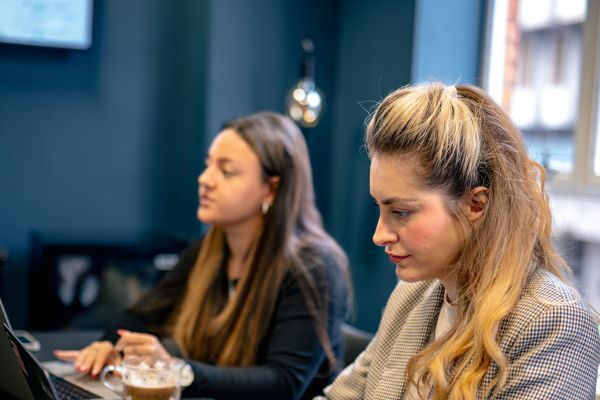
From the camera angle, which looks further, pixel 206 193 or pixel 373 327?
pixel 373 327

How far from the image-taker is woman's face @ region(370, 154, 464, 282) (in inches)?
49.6

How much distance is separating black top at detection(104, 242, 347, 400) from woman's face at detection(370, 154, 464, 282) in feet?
2.20

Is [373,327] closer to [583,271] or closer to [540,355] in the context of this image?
[583,271]

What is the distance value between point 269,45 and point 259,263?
6.04 feet

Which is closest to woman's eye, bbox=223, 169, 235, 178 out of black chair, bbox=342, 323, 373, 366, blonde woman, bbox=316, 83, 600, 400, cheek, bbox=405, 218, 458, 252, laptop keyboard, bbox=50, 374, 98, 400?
black chair, bbox=342, 323, 373, 366

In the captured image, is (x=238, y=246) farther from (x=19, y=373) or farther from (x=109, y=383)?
(x=19, y=373)

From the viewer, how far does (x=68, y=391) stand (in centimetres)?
154

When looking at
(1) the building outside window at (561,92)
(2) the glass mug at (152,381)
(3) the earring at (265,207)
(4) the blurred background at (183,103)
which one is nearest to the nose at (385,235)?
(2) the glass mug at (152,381)

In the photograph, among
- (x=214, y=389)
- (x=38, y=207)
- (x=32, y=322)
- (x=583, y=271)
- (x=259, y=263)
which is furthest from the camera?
(x=38, y=207)

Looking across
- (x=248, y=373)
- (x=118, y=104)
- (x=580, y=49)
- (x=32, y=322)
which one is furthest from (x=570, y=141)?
(x=32, y=322)

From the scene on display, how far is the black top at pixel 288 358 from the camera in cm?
181

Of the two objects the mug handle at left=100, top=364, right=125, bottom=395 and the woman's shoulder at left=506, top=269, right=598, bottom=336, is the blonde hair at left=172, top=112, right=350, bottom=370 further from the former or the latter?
the woman's shoulder at left=506, top=269, right=598, bottom=336

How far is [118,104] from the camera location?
381cm

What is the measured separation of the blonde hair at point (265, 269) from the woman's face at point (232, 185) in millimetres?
29
